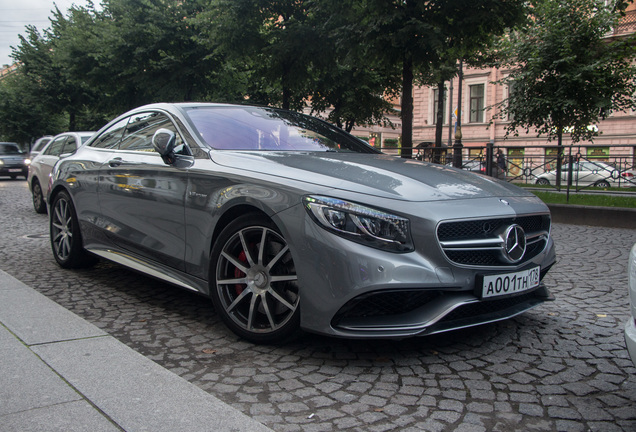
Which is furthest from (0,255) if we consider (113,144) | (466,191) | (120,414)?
(466,191)

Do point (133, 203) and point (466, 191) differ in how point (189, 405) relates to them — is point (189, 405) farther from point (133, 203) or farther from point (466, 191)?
point (133, 203)

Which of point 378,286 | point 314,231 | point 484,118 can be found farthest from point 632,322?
point 484,118

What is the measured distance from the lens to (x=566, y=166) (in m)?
11.4

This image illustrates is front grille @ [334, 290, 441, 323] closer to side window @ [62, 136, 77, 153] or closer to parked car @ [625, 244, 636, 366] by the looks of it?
parked car @ [625, 244, 636, 366]

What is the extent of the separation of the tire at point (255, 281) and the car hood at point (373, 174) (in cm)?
36

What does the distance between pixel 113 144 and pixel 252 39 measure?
1054cm

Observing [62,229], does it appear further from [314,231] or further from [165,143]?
[314,231]

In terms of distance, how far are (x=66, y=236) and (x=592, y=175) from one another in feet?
32.1

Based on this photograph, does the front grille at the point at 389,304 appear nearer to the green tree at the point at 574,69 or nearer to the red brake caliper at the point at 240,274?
the red brake caliper at the point at 240,274

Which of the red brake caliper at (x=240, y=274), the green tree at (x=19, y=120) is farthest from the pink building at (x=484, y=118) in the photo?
the red brake caliper at (x=240, y=274)

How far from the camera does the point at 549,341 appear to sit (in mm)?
3578

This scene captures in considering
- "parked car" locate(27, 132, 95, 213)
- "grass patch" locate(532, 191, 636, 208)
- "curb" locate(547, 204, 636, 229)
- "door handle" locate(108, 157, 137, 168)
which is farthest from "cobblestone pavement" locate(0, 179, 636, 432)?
"parked car" locate(27, 132, 95, 213)

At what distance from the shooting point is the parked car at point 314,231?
294 centimetres

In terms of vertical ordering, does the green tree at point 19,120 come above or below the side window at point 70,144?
above
